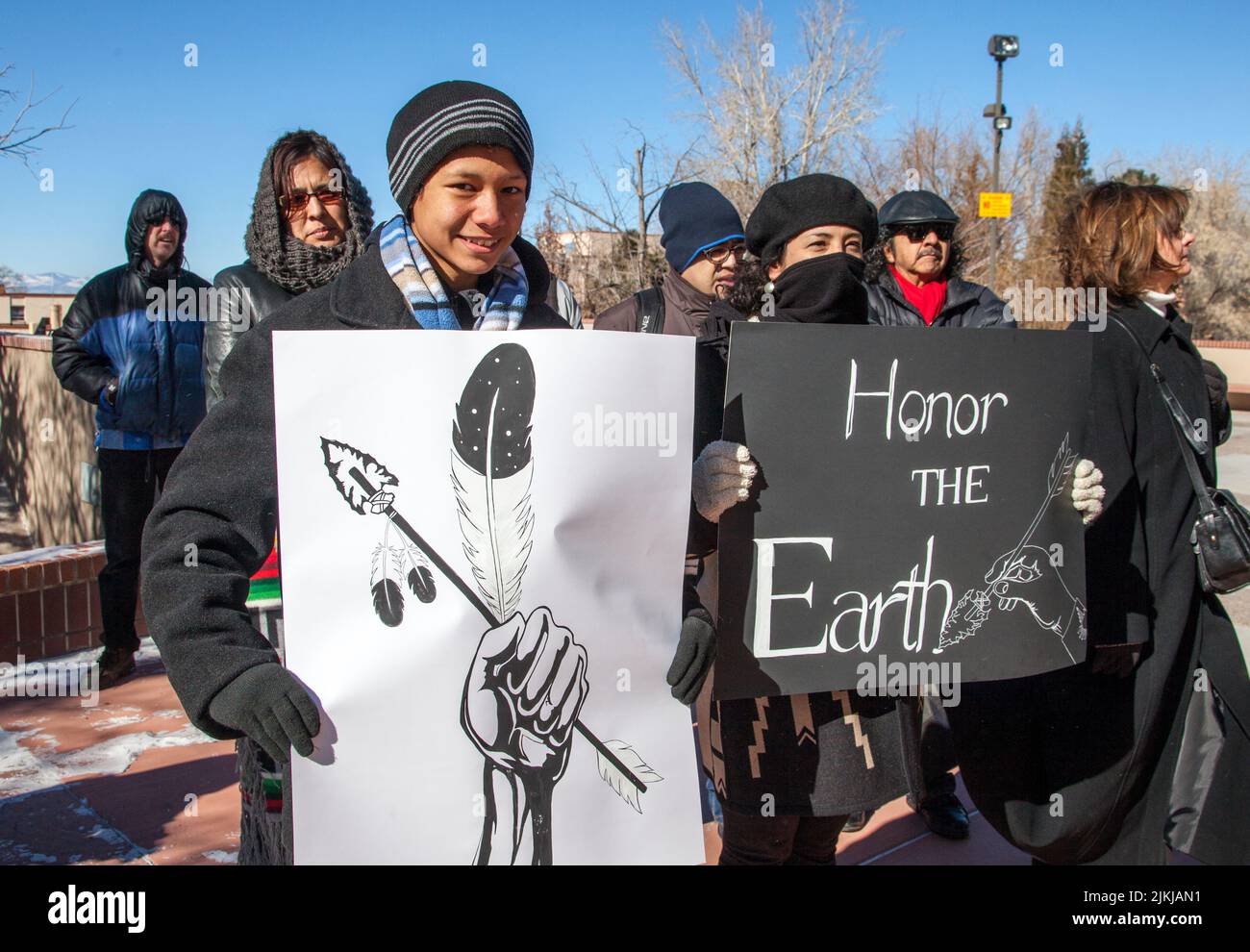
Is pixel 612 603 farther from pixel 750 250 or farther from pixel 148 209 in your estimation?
pixel 148 209

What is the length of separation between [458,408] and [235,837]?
95.1 inches

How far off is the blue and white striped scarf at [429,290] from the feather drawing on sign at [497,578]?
0.22m

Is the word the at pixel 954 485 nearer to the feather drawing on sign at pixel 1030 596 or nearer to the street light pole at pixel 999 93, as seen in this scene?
the feather drawing on sign at pixel 1030 596

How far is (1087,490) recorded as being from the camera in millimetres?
2262

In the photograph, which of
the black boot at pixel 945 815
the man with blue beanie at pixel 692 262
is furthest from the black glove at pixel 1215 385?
the man with blue beanie at pixel 692 262

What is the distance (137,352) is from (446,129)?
356cm

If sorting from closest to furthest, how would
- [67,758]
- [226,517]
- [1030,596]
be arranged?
1. [226,517]
2. [1030,596]
3. [67,758]

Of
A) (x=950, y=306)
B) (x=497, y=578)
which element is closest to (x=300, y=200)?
(x=497, y=578)

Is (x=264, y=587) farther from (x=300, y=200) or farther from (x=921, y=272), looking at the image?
(x=921, y=272)

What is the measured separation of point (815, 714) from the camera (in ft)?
7.54

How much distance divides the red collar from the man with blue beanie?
68 centimetres

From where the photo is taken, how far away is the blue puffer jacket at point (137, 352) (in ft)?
15.3

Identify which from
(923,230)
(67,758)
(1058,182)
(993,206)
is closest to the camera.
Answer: (67,758)
